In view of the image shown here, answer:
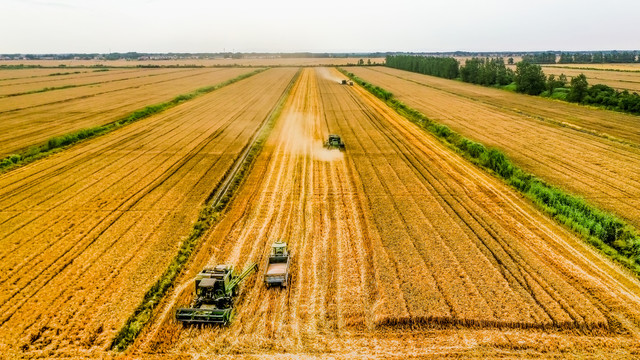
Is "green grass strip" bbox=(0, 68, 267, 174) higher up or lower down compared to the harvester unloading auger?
higher up

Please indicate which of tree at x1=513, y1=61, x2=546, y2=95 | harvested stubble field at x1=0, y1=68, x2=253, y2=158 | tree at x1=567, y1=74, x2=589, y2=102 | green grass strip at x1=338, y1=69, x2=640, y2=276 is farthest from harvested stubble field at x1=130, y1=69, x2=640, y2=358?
tree at x1=513, y1=61, x2=546, y2=95

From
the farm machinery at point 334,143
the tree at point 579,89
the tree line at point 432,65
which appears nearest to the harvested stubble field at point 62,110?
the farm machinery at point 334,143

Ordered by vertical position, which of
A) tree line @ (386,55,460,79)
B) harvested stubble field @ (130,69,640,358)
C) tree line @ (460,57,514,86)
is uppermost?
tree line @ (386,55,460,79)

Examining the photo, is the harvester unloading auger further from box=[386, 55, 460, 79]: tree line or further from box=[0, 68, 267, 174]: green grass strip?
box=[386, 55, 460, 79]: tree line

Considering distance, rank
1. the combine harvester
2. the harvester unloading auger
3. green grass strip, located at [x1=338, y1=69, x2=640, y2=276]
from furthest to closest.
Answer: green grass strip, located at [x1=338, y1=69, x2=640, y2=276]
the combine harvester
the harvester unloading auger

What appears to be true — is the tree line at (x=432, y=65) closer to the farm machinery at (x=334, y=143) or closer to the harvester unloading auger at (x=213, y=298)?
the farm machinery at (x=334, y=143)

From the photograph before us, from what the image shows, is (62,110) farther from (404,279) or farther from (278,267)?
(404,279)

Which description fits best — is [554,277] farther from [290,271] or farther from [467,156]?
[467,156]
